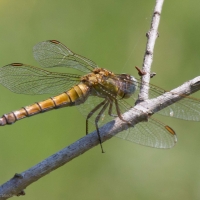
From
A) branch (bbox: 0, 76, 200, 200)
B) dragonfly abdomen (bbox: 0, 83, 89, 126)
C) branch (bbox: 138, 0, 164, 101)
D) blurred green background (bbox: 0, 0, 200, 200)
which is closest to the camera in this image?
branch (bbox: 0, 76, 200, 200)

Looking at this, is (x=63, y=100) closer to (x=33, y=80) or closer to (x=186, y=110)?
(x=33, y=80)

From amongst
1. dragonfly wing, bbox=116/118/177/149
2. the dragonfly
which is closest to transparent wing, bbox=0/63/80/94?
the dragonfly

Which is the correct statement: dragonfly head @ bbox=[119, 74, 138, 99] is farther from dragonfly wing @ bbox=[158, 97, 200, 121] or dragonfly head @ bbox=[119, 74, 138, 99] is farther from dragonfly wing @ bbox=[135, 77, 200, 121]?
dragonfly wing @ bbox=[158, 97, 200, 121]

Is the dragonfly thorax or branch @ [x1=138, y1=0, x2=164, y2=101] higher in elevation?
branch @ [x1=138, y1=0, x2=164, y2=101]

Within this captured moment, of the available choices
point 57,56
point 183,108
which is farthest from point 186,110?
point 57,56

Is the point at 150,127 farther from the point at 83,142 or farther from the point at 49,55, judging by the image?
the point at 49,55

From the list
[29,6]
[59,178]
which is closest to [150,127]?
[59,178]

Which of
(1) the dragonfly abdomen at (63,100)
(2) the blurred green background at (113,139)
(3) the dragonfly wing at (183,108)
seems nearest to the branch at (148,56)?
(3) the dragonfly wing at (183,108)
